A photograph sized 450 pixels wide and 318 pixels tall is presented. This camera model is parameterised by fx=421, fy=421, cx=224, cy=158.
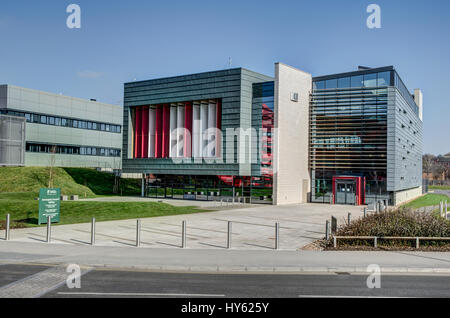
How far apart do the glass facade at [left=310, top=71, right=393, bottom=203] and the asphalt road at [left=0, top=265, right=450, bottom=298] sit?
97.3 feet

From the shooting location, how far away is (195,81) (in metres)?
41.0

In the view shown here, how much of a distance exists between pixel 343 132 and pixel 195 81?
15178mm

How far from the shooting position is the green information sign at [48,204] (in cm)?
2011

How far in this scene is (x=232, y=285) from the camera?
9.72 meters

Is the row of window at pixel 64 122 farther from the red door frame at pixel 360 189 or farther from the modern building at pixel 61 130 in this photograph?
the red door frame at pixel 360 189

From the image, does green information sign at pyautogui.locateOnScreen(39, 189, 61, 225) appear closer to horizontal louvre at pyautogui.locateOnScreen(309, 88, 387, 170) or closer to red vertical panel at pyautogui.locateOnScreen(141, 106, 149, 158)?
red vertical panel at pyautogui.locateOnScreen(141, 106, 149, 158)

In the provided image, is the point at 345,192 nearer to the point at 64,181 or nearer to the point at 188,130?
the point at 188,130

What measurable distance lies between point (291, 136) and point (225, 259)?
93.5ft

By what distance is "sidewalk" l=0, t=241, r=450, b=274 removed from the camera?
1152cm

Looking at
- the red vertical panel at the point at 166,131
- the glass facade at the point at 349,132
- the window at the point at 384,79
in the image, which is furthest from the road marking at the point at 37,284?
the window at the point at 384,79
